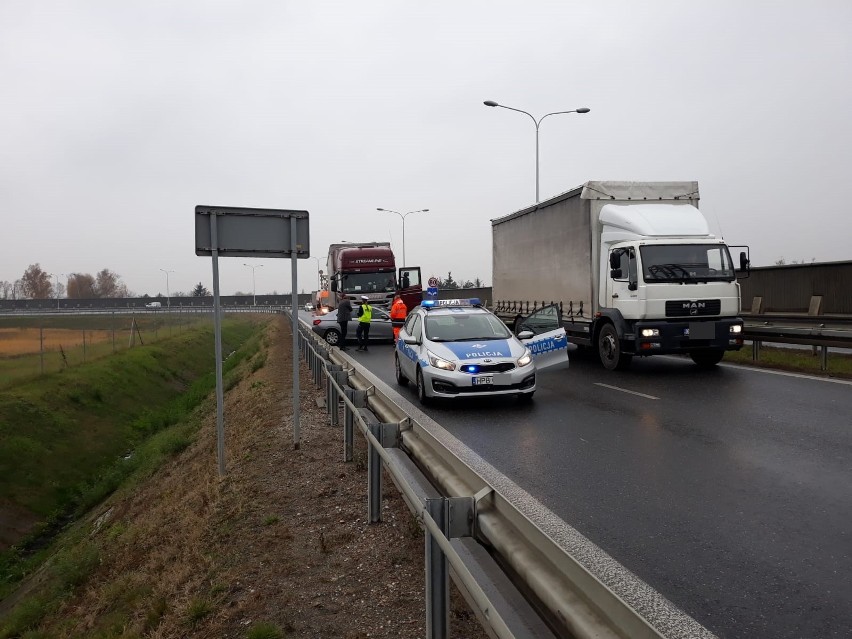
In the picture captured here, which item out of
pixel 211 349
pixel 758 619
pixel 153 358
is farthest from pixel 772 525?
pixel 211 349

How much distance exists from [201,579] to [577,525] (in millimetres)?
2807

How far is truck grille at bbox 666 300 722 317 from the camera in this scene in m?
13.9

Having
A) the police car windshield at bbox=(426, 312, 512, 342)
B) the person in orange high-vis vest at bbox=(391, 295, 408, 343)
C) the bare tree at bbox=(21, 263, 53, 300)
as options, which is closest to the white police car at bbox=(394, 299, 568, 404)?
the police car windshield at bbox=(426, 312, 512, 342)

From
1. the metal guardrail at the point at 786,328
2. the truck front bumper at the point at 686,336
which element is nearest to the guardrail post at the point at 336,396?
the truck front bumper at the point at 686,336

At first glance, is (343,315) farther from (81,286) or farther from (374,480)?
(81,286)

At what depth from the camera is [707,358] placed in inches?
610

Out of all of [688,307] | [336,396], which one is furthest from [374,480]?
[688,307]

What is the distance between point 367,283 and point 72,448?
1540 cm

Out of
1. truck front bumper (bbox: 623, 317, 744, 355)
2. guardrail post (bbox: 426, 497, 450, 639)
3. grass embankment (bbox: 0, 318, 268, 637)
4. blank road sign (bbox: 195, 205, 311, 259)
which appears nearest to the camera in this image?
guardrail post (bbox: 426, 497, 450, 639)

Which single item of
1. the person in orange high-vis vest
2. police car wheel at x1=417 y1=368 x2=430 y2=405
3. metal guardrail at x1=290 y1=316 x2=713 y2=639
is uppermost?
the person in orange high-vis vest

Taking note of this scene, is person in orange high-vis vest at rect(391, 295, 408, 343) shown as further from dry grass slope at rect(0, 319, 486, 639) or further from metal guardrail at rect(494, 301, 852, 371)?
dry grass slope at rect(0, 319, 486, 639)

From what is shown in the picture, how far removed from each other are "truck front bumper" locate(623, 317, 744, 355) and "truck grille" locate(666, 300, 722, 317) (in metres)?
0.16

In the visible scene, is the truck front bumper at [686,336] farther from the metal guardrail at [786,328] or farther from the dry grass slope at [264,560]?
the dry grass slope at [264,560]

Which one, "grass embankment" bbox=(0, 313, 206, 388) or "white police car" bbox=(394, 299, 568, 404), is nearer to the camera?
"white police car" bbox=(394, 299, 568, 404)
